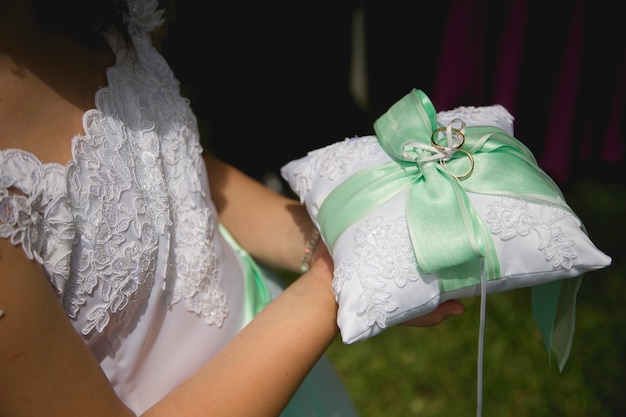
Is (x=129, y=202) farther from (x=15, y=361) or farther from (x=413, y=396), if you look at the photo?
(x=413, y=396)

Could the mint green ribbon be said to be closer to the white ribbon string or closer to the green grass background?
the white ribbon string

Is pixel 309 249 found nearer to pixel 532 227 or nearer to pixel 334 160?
pixel 334 160

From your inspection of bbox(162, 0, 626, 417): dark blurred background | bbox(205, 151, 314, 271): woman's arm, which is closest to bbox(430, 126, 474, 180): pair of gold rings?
bbox(205, 151, 314, 271): woman's arm

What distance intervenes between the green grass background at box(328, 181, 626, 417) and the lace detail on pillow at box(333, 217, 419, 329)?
1.04 metres

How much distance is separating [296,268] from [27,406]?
52 centimetres

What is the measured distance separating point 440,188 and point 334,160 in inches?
7.1

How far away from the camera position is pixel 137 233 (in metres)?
0.69

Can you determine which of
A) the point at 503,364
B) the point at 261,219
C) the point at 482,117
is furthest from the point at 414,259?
the point at 503,364

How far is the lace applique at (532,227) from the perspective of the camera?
0.70m

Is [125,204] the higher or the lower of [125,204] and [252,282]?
the higher

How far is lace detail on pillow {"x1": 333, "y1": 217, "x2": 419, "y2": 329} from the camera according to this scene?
2.25ft

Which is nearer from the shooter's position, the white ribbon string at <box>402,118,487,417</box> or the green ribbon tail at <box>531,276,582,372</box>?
the white ribbon string at <box>402,118,487,417</box>

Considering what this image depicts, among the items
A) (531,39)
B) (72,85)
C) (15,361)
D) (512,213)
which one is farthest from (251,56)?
(15,361)

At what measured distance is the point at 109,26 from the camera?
2.67ft
